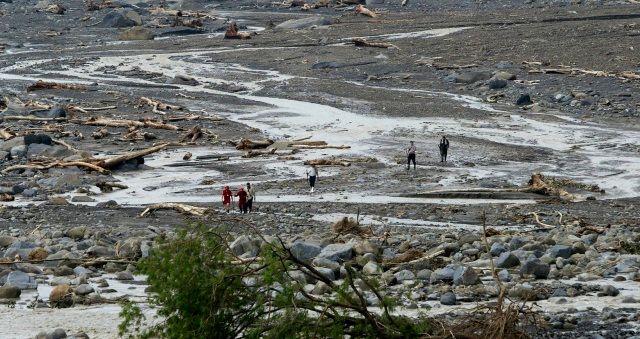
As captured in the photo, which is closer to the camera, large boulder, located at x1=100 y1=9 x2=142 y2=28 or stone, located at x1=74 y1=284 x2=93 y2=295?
stone, located at x1=74 y1=284 x2=93 y2=295

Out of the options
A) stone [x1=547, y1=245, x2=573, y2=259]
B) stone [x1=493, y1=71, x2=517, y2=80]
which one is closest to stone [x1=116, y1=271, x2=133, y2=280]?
stone [x1=547, y1=245, x2=573, y2=259]

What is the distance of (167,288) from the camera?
396 inches

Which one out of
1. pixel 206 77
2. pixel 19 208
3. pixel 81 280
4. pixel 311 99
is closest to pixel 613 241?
pixel 81 280

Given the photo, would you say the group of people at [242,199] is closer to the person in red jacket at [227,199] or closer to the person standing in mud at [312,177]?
the person in red jacket at [227,199]

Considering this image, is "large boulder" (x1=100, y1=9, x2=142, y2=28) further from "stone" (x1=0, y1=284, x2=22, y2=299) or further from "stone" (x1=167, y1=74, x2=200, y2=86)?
"stone" (x1=0, y1=284, x2=22, y2=299)

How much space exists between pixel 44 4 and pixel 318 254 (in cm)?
6381

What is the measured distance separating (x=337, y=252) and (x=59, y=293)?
12.1 ft

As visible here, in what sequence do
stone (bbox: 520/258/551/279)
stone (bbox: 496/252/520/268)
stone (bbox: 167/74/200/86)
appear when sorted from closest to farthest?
stone (bbox: 520/258/551/279) → stone (bbox: 496/252/520/268) → stone (bbox: 167/74/200/86)

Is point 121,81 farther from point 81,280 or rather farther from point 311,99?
point 81,280

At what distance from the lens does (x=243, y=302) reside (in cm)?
1014

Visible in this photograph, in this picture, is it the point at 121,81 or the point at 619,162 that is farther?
the point at 121,81

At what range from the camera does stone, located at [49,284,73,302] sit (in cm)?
1460

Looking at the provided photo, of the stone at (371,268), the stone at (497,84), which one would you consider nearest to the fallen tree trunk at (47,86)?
the stone at (497,84)

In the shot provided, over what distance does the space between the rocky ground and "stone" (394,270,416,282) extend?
0.11 ft
